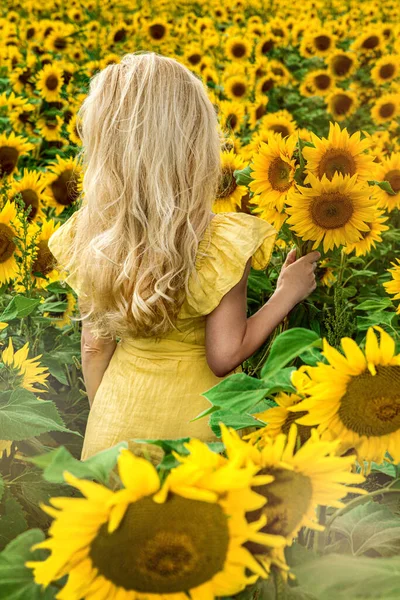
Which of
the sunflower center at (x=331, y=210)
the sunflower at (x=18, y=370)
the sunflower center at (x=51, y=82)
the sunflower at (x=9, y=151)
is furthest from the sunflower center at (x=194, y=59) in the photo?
the sunflower at (x=18, y=370)

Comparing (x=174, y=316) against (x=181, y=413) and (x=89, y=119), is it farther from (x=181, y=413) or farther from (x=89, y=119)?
(x=89, y=119)

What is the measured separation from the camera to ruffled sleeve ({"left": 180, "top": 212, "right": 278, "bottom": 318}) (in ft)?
3.86

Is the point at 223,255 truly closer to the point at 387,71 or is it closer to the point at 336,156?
the point at 336,156

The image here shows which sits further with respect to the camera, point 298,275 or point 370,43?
point 370,43

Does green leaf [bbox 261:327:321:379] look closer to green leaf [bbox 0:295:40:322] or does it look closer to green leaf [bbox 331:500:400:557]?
green leaf [bbox 331:500:400:557]

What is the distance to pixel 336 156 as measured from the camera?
3.73 feet

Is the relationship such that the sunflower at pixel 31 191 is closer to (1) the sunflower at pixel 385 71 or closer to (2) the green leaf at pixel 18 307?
(2) the green leaf at pixel 18 307

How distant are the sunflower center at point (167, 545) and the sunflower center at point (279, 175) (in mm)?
856

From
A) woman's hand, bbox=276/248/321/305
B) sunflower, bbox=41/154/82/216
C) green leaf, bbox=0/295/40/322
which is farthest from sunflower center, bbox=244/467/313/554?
sunflower, bbox=41/154/82/216

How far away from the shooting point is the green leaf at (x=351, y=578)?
457 millimetres

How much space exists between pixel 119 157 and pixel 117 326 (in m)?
0.26

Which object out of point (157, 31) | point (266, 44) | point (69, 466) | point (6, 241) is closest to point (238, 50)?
point (266, 44)

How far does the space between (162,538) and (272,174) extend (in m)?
0.90

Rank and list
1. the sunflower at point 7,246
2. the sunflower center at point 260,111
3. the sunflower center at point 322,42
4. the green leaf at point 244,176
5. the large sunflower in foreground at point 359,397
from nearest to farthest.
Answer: the large sunflower in foreground at point 359,397 < the green leaf at point 244,176 < the sunflower at point 7,246 < the sunflower center at point 260,111 < the sunflower center at point 322,42
